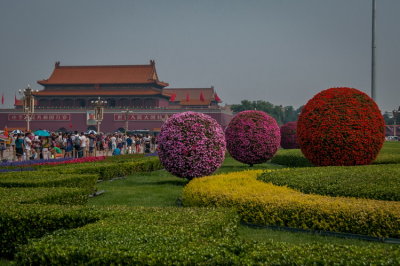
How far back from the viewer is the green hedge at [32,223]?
5.37 m

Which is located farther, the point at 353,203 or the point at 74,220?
the point at 353,203

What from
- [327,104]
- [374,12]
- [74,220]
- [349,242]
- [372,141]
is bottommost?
[349,242]

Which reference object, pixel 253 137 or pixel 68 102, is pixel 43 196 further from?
pixel 68 102

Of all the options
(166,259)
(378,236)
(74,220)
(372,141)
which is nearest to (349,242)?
(378,236)

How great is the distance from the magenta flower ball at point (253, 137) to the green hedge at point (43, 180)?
763 centimetres

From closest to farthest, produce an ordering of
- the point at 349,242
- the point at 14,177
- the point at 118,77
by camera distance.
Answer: the point at 349,242
the point at 14,177
the point at 118,77

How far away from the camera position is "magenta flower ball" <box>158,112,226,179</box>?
10953mm

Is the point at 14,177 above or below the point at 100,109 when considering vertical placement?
below

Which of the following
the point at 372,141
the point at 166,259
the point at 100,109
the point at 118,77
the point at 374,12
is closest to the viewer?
the point at 166,259

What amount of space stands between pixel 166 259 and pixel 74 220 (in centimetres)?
215

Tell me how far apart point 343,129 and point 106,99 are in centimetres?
4494

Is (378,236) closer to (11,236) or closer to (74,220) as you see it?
(74,220)

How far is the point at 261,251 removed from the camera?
3805 millimetres

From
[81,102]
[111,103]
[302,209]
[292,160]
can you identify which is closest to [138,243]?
[302,209]
